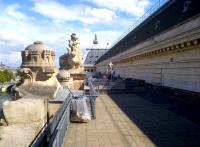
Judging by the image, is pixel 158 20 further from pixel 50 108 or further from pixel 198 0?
pixel 50 108

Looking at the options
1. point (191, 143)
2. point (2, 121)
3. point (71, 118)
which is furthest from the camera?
point (71, 118)

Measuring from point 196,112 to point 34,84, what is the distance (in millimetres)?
8814

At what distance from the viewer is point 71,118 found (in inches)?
457

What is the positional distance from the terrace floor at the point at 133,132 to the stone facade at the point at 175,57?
5.00 m

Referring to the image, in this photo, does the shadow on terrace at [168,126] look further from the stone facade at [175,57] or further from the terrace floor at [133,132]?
the stone facade at [175,57]

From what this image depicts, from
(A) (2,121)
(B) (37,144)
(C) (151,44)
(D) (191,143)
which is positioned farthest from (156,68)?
(B) (37,144)

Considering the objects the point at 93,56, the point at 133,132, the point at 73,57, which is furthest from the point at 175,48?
the point at 93,56

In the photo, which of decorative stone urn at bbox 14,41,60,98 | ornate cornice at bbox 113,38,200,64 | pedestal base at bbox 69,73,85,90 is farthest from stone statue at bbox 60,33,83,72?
decorative stone urn at bbox 14,41,60,98

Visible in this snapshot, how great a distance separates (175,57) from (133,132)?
40.5ft

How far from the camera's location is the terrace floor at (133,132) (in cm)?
915

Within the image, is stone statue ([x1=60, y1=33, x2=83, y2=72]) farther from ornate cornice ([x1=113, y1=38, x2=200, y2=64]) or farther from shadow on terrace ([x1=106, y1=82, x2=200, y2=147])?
ornate cornice ([x1=113, y1=38, x2=200, y2=64])

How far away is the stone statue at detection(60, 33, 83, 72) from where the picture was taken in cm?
1806

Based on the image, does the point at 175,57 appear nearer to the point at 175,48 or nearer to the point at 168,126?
the point at 175,48

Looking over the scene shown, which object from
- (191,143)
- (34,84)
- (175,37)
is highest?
(175,37)
